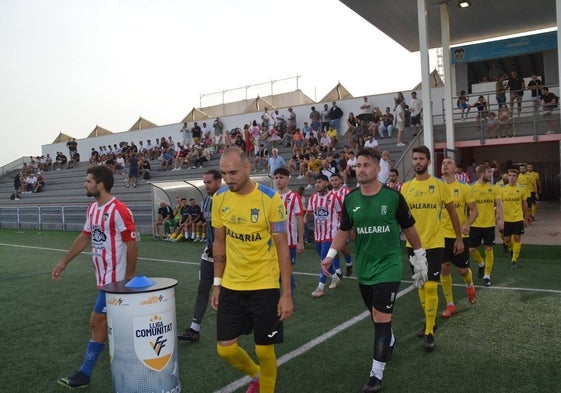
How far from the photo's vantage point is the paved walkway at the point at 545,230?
12.7 meters

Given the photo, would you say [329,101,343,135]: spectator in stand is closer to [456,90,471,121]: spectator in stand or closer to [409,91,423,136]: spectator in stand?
[409,91,423,136]: spectator in stand

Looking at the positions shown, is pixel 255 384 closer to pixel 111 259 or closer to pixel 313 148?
pixel 111 259

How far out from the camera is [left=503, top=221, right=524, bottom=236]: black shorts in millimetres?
10289

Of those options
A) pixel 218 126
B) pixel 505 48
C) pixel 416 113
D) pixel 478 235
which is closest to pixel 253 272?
pixel 478 235

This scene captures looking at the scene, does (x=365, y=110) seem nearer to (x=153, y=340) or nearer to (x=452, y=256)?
(x=452, y=256)

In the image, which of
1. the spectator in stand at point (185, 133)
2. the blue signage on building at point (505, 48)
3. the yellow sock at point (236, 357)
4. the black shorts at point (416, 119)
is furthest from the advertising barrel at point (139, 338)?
the spectator in stand at point (185, 133)

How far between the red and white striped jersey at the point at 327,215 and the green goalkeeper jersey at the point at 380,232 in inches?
176

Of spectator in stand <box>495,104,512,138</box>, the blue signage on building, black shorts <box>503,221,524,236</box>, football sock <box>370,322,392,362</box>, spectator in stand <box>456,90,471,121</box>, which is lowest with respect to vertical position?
football sock <box>370,322,392,362</box>

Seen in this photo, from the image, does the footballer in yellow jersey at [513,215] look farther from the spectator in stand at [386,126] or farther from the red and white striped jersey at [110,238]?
the spectator in stand at [386,126]

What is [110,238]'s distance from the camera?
488 cm

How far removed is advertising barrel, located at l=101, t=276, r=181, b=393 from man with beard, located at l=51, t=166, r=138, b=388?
689 mm

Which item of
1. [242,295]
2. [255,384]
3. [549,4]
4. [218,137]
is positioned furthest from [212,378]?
[218,137]

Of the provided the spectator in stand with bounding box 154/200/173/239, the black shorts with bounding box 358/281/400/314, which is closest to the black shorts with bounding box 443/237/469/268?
the black shorts with bounding box 358/281/400/314

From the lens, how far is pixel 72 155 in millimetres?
37406
